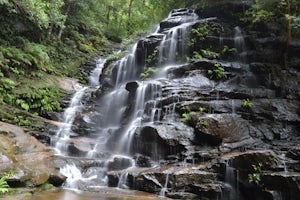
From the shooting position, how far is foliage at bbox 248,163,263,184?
6.48 meters

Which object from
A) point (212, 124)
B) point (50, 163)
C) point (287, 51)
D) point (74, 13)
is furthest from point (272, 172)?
point (74, 13)

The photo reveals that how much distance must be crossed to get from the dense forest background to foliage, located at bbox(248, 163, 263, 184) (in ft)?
21.6

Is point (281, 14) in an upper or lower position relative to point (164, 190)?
upper

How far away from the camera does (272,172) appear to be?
255 inches

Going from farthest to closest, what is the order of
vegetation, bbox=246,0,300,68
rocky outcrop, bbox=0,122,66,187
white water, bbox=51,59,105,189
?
vegetation, bbox=246,0,300,68 < white water, bbox=51,59,105,189 < rocky outcrop, bbox=0,122,66,187

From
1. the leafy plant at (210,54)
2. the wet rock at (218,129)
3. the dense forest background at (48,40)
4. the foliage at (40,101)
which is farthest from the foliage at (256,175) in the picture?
the foliage at (40,101)

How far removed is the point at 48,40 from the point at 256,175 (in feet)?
51.6

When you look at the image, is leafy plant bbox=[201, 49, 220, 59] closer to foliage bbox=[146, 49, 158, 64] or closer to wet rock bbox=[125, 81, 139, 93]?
foliage bbox=[146, 49, 158, 64]

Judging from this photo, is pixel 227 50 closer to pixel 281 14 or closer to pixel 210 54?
pixel 210 54

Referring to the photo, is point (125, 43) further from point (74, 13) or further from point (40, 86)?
point (40, 86)

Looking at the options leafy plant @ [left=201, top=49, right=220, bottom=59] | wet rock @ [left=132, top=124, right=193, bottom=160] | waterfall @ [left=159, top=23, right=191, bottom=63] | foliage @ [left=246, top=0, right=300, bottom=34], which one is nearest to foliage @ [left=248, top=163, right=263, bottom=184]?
wet rock @ [left=132, top=124, right=193, bottom=160]

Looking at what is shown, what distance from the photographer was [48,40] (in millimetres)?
17453

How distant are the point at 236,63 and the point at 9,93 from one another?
10855 millimetres

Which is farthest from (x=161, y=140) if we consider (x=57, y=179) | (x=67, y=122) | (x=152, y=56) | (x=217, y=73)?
(x=152, y=56)
